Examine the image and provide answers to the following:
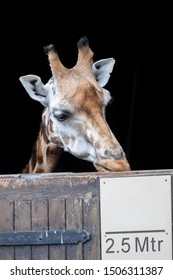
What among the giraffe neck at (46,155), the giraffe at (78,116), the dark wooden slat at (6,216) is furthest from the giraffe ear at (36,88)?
the dark wooden slat at (6,216)

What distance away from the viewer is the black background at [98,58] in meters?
9.23

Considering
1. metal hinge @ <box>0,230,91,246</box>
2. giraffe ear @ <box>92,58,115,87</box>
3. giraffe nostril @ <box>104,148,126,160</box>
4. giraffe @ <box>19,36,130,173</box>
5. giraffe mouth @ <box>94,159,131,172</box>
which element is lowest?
metal hinge @ <box>0,230,91,246</box>

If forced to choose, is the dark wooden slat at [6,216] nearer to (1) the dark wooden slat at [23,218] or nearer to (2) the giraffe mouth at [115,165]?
(1) the dark wooden slat at [23,218]

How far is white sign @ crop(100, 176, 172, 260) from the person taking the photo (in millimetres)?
4691

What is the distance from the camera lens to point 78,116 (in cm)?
533

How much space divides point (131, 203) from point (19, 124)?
4.84 meters

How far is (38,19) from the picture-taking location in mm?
9258

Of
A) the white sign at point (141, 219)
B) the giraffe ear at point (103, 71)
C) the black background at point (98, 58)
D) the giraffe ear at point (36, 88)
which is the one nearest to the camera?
the white sign at point (141, 219)

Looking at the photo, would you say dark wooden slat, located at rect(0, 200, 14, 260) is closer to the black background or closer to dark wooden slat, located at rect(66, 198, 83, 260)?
dark wooden slat, located at rect(66, 198, 83, 260)

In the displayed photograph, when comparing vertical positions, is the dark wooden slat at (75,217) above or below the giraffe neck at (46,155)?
below

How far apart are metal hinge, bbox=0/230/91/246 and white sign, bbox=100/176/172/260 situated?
0.57 feet

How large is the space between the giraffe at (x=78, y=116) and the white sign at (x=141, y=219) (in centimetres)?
29

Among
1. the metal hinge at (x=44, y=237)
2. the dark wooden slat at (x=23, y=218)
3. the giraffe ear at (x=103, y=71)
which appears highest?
the giraffe ear at (x=103, y=71)

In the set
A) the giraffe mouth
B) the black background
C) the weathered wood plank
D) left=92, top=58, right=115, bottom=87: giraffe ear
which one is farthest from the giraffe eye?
the black background
